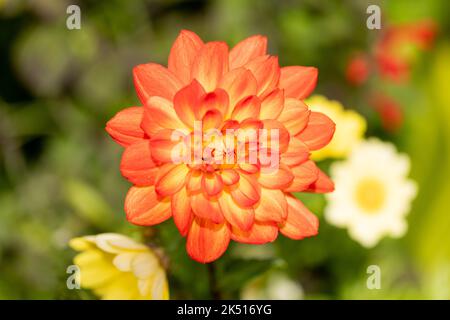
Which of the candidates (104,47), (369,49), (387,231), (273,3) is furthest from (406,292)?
(104,47)

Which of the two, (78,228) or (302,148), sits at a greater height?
(302,148)

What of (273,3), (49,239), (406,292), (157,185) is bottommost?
(406,292)

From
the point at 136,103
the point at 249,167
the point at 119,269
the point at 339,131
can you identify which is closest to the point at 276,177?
the point at 249,167

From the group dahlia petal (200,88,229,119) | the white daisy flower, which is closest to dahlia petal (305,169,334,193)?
dahlia petal (200,88,229,119)

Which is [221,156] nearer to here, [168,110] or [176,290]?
[168,110]

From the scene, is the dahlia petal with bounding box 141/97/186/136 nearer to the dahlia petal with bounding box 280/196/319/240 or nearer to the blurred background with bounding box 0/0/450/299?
the dahlia petal with bounding box 280/196/319/240

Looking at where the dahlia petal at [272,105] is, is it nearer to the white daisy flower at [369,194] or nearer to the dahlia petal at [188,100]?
the dahlia petal at [188,100]
